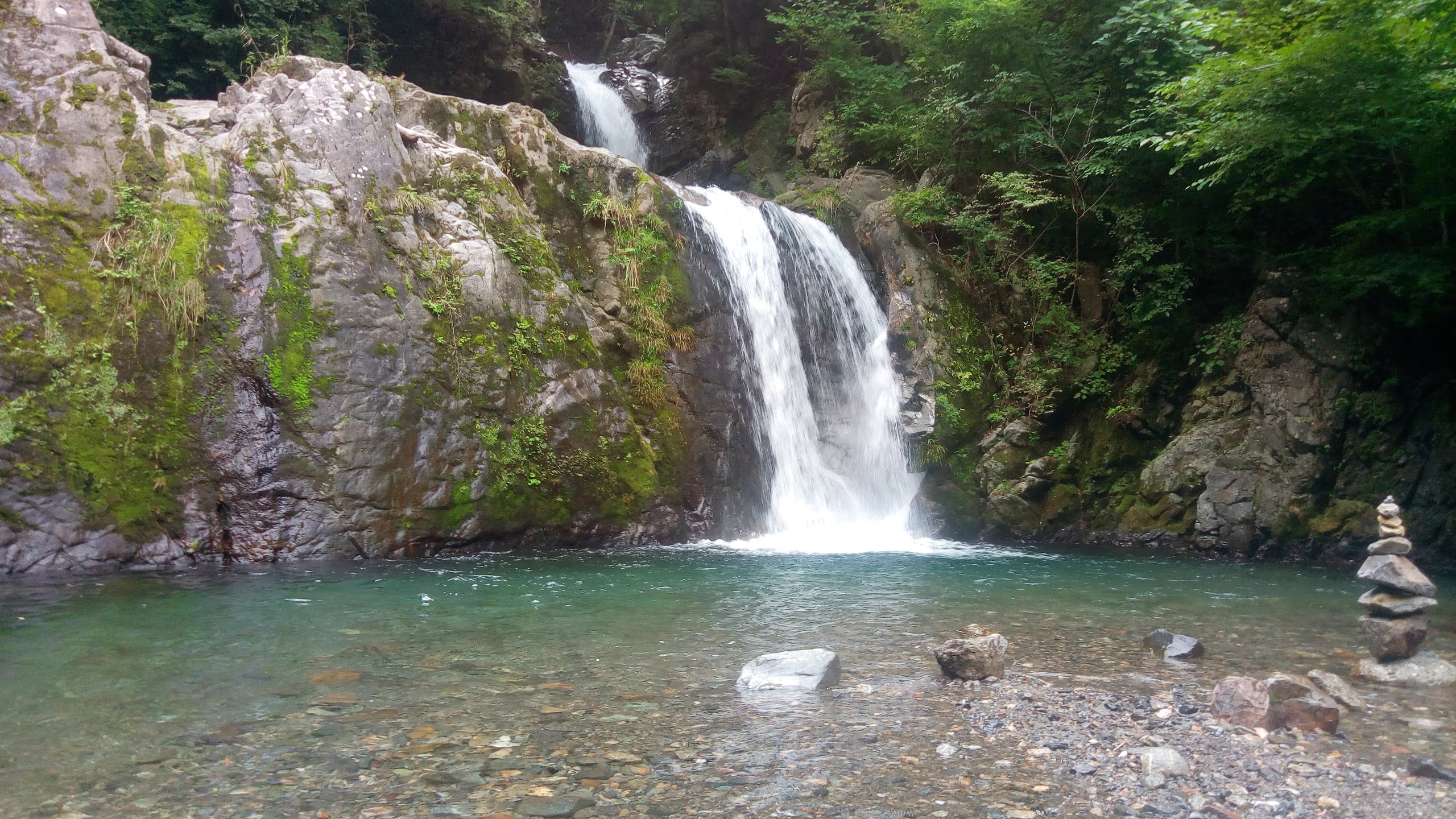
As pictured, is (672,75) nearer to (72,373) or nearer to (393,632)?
(72,373)

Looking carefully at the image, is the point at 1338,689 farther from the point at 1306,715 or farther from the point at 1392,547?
the point at 1392,547

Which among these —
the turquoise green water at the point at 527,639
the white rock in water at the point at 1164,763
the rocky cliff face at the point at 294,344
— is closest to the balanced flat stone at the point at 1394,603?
the turquoise green water at the point at 527,639

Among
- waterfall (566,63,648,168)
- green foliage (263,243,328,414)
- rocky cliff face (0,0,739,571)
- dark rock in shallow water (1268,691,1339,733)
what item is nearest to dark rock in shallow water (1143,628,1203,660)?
dark rock in shallow water (1268,691,1339,733)

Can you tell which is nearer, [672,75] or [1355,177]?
[1355,177]

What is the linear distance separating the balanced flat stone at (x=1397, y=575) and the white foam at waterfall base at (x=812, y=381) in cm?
673

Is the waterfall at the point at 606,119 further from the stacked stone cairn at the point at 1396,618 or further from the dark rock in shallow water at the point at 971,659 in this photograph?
the stacked stone cairn at the point at 1396,618

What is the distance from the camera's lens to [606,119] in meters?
20.1

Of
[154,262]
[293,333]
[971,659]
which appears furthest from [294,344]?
[971,659]

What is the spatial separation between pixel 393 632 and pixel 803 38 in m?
17.5

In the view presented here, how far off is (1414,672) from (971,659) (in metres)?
2.39

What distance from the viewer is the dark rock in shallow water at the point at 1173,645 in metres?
5.14

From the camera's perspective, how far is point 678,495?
11.2 meters

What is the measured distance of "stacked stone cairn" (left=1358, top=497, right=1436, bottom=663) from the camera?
15.4 feet

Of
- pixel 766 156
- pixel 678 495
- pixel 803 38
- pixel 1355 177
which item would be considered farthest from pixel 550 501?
pixel 803 38
